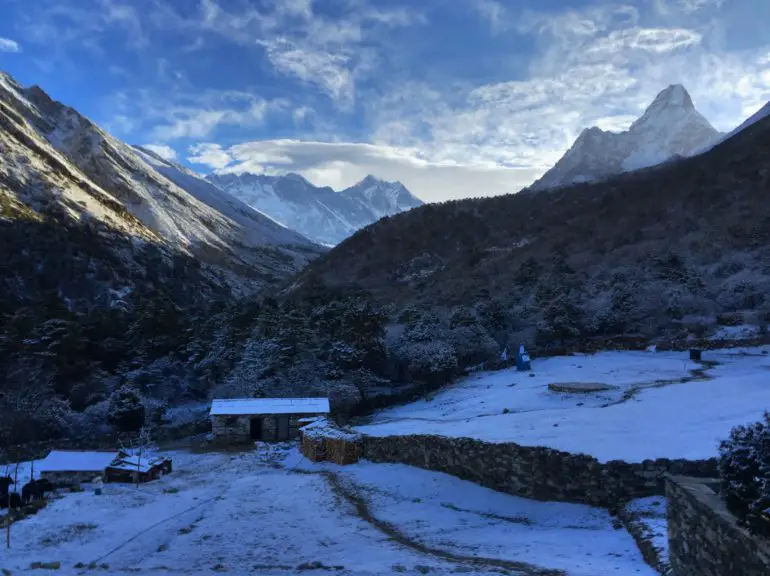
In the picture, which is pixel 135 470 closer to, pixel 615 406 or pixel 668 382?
pixel 615 406

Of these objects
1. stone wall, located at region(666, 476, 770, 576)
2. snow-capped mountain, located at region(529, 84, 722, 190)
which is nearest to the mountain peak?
snow-capped mountain, located at region(529, 84, 722, 190)

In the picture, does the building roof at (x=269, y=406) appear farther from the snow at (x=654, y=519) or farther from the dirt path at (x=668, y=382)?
the snow at (x=654, y=519)

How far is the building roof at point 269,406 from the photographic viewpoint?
3102 cm

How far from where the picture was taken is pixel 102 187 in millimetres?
131875

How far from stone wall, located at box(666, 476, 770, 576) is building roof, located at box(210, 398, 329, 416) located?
25.0 metres

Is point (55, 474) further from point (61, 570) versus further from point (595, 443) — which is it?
point (595, 443)

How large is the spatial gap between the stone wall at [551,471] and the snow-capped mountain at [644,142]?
121 meters

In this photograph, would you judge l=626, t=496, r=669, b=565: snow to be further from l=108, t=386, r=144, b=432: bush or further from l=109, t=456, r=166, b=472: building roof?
l=108, t=386, r=144, b=432: bush

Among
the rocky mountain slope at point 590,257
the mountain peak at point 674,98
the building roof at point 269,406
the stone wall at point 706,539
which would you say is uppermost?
the mountain peak at point 674,98

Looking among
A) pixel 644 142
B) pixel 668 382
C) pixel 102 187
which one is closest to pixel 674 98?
pixel 644 142

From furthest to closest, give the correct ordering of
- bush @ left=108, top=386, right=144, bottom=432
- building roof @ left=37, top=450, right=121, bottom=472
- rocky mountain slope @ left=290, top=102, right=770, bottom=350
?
rocky mountain slope @ left=290, top=102, right=770, bottom=350 < bush @ left=108, top=386, right=144, bottom=432 < building roof @ left=37, top=450, right=121, bottom=472

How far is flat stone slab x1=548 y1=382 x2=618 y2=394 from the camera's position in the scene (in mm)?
20562

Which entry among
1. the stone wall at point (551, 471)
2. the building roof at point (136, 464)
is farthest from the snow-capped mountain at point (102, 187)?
the stone wall at point (551, 471)

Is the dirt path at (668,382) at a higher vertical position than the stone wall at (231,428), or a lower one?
higher
